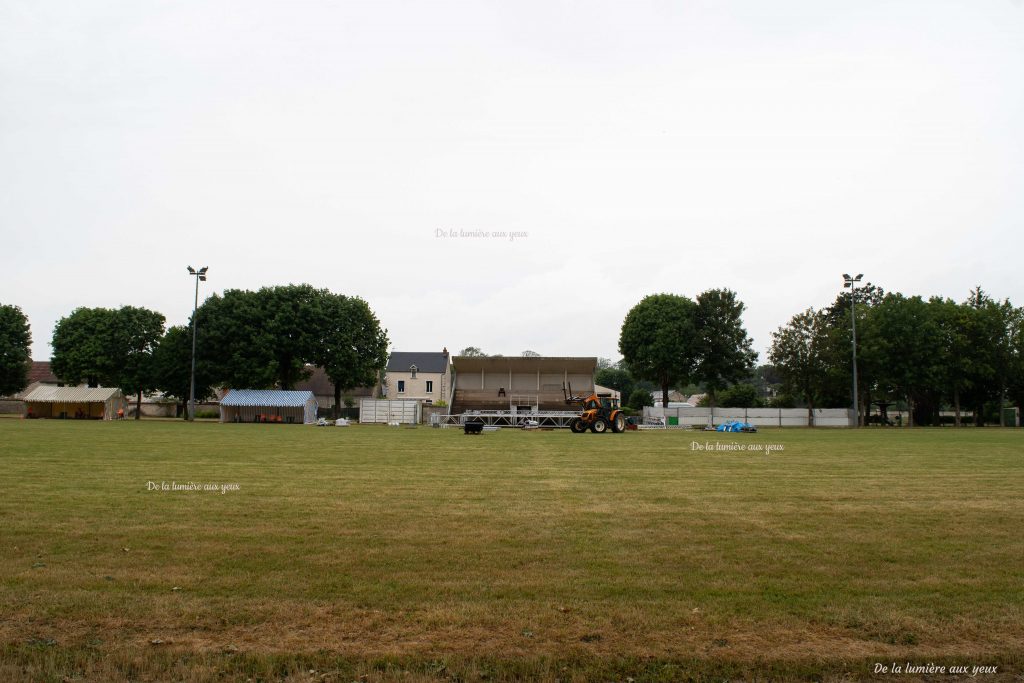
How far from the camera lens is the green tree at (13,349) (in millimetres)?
68438

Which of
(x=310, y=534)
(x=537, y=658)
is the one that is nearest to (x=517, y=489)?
(x=310, y=534)

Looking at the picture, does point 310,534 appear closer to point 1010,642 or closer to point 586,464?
point 1010,642

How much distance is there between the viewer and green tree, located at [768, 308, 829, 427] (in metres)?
59.6

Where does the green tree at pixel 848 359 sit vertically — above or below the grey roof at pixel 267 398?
above

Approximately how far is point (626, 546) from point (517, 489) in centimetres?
529

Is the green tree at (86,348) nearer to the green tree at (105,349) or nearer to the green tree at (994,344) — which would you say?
the green tree at (105,349)

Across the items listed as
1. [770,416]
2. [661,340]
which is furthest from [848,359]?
[661,340]

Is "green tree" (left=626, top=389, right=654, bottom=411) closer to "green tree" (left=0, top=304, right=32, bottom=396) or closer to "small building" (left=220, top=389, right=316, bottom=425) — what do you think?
"small building" (left=220, top=389, right=316, bottom=425)

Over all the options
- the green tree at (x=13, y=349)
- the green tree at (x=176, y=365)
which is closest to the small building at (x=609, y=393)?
the green tree at (x=176, y=365)

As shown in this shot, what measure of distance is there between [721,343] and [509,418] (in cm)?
2858

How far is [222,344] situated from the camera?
6275cm

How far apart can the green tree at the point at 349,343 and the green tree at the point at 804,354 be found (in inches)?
1436

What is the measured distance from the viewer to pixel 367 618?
5742 millimetres

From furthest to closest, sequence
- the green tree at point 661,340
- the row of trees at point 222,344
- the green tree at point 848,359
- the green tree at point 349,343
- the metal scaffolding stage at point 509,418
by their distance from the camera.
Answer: the green tree at point 661,340, the green tree at point 349,343, the row of trees at point 222,344, the green tree at point 848,359, the metal scaffolding stage at point 509,418
